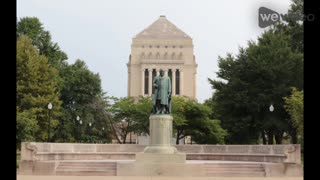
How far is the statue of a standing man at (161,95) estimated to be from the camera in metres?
24.8

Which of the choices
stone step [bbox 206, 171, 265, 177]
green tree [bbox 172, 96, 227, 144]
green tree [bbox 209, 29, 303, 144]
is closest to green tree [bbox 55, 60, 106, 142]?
green tree [bbox 172, 96, 227, 144]

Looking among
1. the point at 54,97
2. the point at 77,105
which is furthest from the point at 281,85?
the point at 77,105

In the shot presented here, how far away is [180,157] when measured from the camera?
23422mm

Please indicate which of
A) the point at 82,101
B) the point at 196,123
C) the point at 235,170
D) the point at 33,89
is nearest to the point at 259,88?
the point at 196,123

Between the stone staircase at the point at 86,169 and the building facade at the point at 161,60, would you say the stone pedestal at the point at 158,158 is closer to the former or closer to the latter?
the stone staircase at the point at 86,169

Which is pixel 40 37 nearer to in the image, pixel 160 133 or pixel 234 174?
pixel 160 133

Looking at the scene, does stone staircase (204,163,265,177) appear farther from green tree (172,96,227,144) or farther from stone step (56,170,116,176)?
green tree (172,96,227,144)

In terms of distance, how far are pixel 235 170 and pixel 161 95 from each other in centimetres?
500

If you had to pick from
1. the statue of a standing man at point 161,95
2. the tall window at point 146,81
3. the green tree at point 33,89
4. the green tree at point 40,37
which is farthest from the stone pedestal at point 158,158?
the tall window at point 146,81

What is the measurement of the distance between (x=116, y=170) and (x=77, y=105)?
3444cm

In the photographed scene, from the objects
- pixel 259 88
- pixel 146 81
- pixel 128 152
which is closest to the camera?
pixel 128 152

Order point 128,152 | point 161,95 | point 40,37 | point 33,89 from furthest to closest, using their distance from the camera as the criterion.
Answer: point 40,37 → point 33,89 → point 128,152 → point 161,95

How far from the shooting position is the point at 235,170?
80.5 ft
